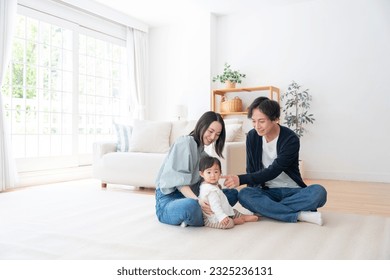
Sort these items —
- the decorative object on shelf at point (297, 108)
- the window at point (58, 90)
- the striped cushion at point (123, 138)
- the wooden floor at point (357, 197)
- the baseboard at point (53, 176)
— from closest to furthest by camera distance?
1. the wooden floor at point (357, 197)
2. the striped cushion at point (123, 138)
3. the baseboard at point (53, 176)
4. the window at point (58, 90)
5. the decorative object on shelf at point (297, 108)

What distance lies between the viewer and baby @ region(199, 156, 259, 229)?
2.03m

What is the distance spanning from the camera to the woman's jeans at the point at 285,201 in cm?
220

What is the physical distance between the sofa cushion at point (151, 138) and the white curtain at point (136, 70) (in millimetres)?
2086

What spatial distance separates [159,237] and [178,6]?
4.30 metres

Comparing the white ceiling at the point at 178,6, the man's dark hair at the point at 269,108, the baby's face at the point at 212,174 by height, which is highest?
the white ceiling at the point at 178,6

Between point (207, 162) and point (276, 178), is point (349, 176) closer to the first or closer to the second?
point (276, 178)

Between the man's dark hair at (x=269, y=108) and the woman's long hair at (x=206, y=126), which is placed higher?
the man's dark hair at (x=269, y=108)

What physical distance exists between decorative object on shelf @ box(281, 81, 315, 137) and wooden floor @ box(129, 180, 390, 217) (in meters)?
0.85

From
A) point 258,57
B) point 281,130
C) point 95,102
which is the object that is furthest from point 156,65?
point 281,130

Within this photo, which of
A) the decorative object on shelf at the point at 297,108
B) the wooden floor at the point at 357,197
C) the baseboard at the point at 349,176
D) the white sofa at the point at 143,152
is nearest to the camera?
the wooden floor at the point at 357,197

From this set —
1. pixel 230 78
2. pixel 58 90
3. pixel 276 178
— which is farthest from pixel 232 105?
pixel 276 178

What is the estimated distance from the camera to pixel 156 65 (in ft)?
21.0

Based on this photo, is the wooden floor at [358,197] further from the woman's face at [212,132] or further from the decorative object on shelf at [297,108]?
the woman's face at [212,132]

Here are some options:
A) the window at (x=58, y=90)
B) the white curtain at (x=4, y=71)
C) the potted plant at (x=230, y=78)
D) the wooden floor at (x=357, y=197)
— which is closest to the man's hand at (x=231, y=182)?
the wooden floor at (x=357, y=197)
